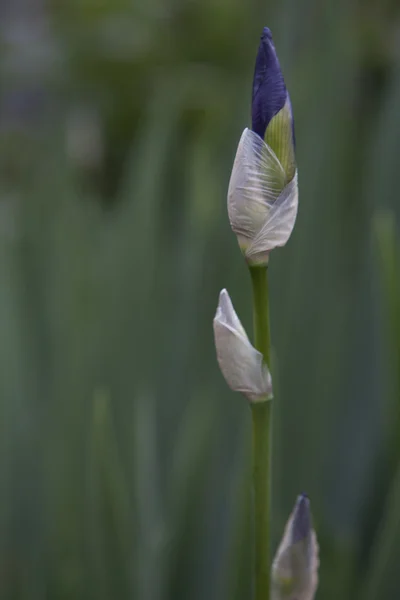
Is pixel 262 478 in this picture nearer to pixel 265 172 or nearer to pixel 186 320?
pixel 265 172

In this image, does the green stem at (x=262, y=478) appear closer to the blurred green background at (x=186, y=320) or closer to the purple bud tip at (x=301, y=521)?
the purple bud tip at (x=301, y=521)

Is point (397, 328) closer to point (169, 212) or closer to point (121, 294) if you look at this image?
point (121, 294)

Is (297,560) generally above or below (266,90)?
below

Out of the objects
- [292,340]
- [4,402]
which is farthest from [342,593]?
[4,402]

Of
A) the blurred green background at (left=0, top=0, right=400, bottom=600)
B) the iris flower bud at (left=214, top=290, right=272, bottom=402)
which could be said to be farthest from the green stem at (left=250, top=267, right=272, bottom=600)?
the blurred green background at (left=0, top=0, right=400, bottom=600)

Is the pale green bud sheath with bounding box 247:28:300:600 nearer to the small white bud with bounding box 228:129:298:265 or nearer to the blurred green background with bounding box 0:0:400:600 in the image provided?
the small white bud with bounding box 228:129:298:265

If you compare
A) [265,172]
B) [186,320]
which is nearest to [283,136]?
[265,172]

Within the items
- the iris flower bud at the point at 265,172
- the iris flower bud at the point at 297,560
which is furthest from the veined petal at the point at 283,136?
the iris flower bud at the point at 297,560

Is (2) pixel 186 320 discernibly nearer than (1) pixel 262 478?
No
